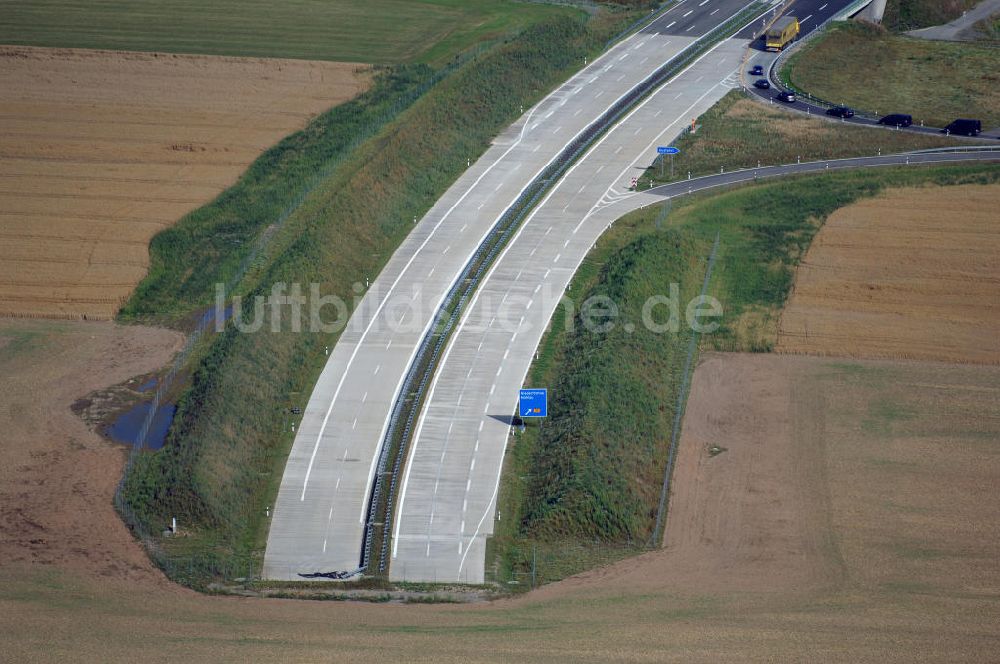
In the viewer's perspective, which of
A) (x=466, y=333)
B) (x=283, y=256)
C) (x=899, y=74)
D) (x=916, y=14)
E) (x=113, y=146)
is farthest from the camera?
(x=916, y=14)

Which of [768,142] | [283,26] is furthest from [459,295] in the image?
[283,26]

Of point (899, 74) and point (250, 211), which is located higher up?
point (899, 74)

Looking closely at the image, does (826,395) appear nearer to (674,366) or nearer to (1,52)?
(674,366)

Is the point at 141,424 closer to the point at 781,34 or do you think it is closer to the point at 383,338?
the point at 383,338

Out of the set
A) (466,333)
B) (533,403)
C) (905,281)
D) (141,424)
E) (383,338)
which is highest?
(905,281)

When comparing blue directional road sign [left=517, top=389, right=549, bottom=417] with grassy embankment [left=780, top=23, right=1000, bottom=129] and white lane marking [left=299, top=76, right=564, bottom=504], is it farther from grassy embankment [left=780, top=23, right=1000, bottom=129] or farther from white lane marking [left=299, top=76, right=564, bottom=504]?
grassy embankment [left=780, top=23, right=1000, bottom=129]

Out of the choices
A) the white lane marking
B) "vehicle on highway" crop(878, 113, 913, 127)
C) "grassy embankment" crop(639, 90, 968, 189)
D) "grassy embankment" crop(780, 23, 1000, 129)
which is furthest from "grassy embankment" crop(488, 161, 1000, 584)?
"grassy embankment" crop(780, 23, 1000, 129)
